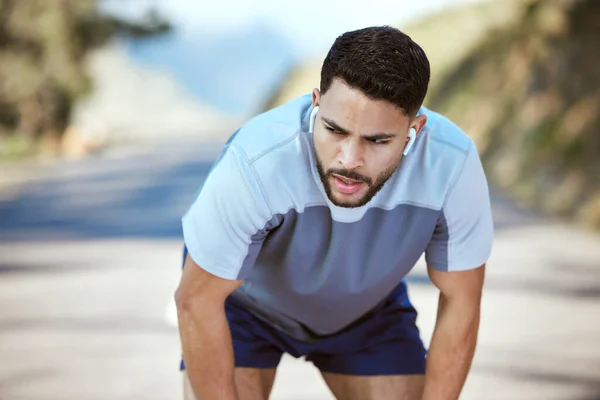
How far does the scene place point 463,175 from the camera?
3.54 metres

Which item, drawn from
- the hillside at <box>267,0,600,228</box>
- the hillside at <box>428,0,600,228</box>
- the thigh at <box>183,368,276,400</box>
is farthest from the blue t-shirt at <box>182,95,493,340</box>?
the hillside at <box>428,0,600,228</box>

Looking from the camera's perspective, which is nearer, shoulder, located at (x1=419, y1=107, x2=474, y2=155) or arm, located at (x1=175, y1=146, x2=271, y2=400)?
arm, located at (x1=175, y1=146, x2=271, y2=400)

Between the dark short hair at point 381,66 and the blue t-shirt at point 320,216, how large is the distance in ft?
1.15

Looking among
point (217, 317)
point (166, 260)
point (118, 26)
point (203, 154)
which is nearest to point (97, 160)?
point (203, 154)

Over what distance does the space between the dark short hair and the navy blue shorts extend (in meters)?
1.17

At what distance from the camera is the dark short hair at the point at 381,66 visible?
10.1ft

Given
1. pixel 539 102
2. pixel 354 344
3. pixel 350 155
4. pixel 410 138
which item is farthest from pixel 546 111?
pixel 350 155

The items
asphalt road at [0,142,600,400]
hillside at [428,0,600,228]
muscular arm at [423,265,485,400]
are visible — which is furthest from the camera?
hillside at [428,0,600,228]

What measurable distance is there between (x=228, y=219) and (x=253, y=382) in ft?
2.98

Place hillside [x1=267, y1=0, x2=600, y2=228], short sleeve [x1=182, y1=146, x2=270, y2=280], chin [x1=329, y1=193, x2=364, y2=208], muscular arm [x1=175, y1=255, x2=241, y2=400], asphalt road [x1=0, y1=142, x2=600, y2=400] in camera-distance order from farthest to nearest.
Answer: hillside [x1=267, y1=0, x2=600, y2=228]
asphalt road [x1=0, y1=142, x2=600, y2=400]
muscular arm [x1=175, y1=255, x2=241, y2=400]
short sleeve [x1=182, y1=146, x2=270, y2=280]
chin [x1=329, y1=193, x2=364, y2=208]

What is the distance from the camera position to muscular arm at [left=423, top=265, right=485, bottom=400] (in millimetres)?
3688

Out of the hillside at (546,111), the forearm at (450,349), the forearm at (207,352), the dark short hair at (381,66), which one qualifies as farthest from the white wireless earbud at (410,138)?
the hillside at (546,111)

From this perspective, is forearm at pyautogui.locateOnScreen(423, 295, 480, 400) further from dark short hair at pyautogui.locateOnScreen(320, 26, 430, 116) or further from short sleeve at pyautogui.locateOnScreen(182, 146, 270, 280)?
dark short hair at pyautogui.locateOnScreen(320, 26, 430, 116)

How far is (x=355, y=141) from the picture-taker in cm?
316
